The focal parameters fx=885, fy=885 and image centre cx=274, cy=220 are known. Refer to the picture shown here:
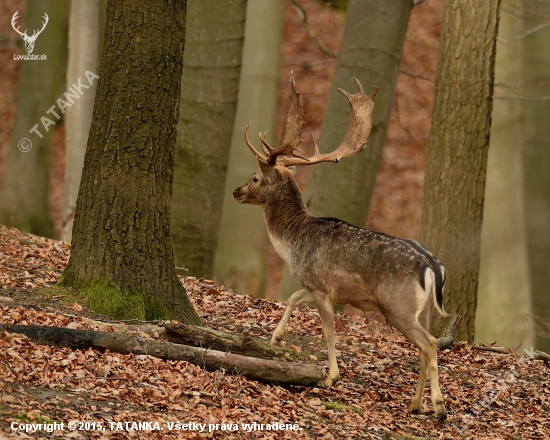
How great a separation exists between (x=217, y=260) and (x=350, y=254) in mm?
7230

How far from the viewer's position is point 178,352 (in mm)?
8320

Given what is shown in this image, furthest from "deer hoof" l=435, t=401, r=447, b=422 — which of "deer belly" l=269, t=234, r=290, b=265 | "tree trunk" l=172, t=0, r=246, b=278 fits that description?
"tree trunk" l=172, t=0, r=246, b=278

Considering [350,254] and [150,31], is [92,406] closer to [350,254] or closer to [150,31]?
[350,254]

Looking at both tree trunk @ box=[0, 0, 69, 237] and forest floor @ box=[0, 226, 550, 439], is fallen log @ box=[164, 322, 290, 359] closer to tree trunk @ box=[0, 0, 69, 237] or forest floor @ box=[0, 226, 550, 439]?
forest floor @ box=[0, 226, 550, 439]

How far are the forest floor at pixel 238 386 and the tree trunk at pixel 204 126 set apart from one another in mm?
3637

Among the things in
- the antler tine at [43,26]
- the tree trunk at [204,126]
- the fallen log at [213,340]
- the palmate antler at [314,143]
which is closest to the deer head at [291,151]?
the palmate antler at [314,143]

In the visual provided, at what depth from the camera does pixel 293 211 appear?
1071 centimetres

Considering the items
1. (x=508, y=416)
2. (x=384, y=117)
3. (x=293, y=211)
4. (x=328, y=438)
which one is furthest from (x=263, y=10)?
(x=328, y=438)

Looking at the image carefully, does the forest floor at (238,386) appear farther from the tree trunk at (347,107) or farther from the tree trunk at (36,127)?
the tree trunk at (36,127)

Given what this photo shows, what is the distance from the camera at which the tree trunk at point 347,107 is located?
15492mm

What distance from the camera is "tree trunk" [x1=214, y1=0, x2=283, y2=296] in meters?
16.4

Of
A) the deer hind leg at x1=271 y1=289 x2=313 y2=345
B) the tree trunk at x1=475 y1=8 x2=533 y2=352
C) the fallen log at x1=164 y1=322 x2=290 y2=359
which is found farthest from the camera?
the tree trunk at x1=475 y1=8 x2=533 y2=352

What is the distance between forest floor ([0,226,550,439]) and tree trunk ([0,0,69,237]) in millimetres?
7068

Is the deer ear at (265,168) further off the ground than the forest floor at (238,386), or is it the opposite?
the deer ear at (265,168)
